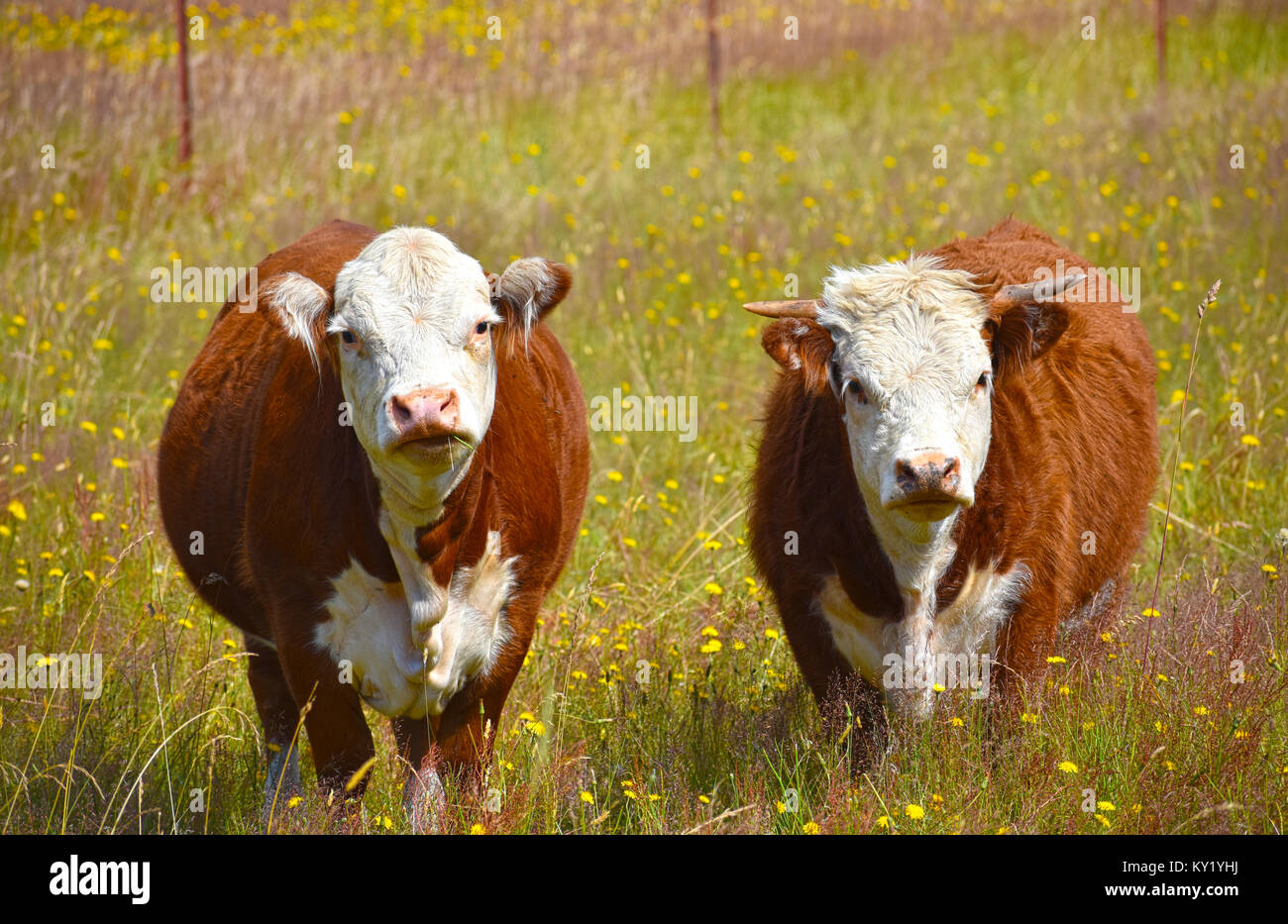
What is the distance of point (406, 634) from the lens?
3.76 meters

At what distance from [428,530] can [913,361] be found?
4.55 ft

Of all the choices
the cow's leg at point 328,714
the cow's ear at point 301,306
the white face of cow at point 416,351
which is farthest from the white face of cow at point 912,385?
the cow's leg at point 328,714

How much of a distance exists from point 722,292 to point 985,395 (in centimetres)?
467

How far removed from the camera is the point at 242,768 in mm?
4520

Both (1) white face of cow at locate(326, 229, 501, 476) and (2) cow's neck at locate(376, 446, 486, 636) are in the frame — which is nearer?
(1) white face of cow at locate(326, 229, 501, 476)

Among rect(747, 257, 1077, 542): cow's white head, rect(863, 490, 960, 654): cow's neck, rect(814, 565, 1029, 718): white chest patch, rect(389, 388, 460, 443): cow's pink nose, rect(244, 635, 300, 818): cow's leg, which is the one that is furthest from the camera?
rect(244, 635, 300, 818): cow's leg

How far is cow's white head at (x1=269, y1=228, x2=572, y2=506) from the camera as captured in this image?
129 inches

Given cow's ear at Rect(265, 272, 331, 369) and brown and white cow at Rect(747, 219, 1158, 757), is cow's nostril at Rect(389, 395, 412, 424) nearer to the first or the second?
cow's ear at Rect(265, 272, 331, 369)

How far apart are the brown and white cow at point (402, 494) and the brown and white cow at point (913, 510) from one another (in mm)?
759

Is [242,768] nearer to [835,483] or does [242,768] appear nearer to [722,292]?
[835,483]

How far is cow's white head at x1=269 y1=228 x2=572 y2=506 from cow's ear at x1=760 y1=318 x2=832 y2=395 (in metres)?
0.65

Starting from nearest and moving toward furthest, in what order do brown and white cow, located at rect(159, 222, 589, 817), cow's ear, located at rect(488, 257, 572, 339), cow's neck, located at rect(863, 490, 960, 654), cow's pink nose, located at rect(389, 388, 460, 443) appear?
cow's pink nose, located at rect(389, 388, 460, 443) → brown and white cow, located at rect(159, 222, 589, 817) → cow's ear, located at rect(488, 257, 572, 339) → cow's neck, located at rect(863, 490, 960, 654)

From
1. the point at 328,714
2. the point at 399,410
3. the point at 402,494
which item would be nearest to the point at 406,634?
the point at 328,714

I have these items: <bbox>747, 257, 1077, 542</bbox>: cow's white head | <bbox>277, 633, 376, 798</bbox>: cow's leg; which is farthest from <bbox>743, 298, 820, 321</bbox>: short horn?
<bbox>277, 633, 376, 798</bbox>: cow's leg
